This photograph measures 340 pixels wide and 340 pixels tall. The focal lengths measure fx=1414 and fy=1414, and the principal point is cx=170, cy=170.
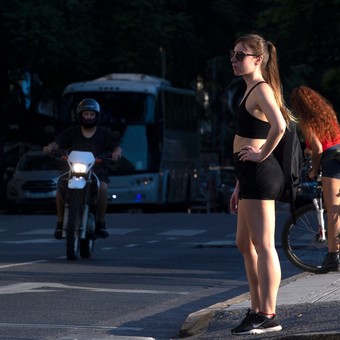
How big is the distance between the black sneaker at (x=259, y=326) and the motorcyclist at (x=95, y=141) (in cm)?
753

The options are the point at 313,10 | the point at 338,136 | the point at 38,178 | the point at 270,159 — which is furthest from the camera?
the point at 38,178

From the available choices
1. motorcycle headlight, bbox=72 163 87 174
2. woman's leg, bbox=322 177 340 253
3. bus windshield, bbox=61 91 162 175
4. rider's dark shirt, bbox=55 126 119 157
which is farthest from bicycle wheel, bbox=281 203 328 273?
bus windshield, bbox=61 91 162 175

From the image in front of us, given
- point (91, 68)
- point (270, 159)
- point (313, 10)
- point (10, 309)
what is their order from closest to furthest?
point (270, 159)
point (10, 309)
point (313, 10)
point (91, 68)

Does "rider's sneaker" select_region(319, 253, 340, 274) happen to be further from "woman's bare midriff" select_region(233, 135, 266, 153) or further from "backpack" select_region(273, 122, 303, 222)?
"woman's bare midriff" select_region(233, 135, 266, 153)

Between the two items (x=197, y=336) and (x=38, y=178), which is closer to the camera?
(x=197, y=336)

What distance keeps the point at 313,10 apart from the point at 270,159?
21.2m

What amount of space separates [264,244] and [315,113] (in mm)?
4252

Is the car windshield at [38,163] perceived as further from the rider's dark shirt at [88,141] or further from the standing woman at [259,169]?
the standing woman at [259,169]

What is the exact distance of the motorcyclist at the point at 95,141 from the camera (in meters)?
15.8

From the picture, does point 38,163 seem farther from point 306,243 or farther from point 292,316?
point 292,316

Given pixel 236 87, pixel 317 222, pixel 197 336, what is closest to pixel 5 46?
pixel 236 87

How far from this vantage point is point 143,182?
38.4m

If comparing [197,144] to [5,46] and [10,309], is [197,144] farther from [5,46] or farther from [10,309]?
[10,309]

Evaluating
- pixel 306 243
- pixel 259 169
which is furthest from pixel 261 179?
pixel 306 243
